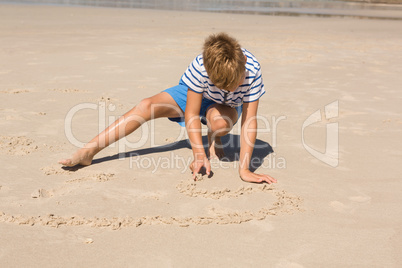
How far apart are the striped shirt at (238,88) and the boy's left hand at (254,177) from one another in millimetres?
462

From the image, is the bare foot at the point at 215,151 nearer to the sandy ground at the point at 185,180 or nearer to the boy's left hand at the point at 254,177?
the sandy ground at the point at 185,180

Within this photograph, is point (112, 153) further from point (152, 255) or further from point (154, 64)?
point (154, 64)

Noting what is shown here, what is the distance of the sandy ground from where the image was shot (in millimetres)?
2084

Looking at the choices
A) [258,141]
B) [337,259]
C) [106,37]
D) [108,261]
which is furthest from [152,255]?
[106,37]

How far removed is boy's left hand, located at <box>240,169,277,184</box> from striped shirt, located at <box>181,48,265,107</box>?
1.52 feet

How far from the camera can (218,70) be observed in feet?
8.30

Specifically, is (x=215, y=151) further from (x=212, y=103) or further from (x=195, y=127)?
(x=195, y=127)

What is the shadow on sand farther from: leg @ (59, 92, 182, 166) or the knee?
the knee

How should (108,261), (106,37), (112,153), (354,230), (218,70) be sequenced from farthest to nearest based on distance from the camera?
(106,37)
(112,153)
(218,70)
(354,230)
(108,261)

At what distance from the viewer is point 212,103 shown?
3262 mm

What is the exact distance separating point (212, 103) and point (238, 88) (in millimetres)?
406

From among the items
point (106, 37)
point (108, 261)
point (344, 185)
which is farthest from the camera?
point (106, 37)

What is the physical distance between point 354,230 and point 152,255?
1013 millimetres

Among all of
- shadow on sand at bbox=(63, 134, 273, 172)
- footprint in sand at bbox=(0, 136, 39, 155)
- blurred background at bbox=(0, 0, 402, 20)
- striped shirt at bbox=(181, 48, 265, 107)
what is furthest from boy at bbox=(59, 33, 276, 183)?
blurred background at bbox=(0, 0, 402, 20)
